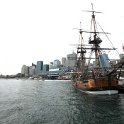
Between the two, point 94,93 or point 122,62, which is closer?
point 122,62

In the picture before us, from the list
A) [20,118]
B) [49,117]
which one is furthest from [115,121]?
[20,118]

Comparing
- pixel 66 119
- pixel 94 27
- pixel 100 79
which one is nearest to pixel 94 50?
pixel 94 27

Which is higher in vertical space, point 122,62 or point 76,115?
point 122,62

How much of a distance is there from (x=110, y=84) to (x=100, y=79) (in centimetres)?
244

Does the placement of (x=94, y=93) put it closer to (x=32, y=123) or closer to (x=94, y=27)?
(x=94, y=27)

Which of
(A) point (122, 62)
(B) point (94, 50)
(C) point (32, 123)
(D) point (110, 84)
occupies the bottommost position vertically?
(C) point (32, 123)

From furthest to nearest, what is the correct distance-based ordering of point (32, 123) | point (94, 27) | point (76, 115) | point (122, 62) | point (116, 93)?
point (94, 27), point (116, 93), point (122, 62), point (76, 115), point (32, 123)

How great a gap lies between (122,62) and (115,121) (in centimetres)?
2298

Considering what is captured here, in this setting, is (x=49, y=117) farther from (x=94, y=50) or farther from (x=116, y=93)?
(x=94, y=50)

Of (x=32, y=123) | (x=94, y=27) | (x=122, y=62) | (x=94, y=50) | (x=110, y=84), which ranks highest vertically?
(x=94, y=27)

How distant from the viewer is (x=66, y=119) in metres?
29.2

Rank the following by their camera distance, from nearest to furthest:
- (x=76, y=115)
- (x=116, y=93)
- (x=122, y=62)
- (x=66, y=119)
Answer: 1. (x=66, y=119)
2. (x=76, y=115)
3. (x=122, y=62)
4. (x=116, y=93)

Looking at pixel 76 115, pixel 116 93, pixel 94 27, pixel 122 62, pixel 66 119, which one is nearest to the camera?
pixel 66 119

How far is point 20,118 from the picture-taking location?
30000 mm
